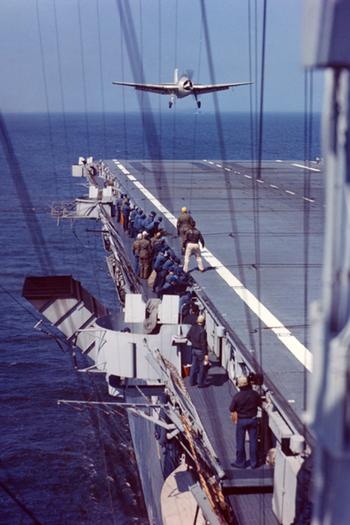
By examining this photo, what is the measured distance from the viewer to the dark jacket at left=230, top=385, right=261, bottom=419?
36.9ft

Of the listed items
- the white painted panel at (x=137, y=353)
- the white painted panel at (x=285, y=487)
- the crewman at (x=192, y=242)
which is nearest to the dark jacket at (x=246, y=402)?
the white painted panel at (x=285, y=487)

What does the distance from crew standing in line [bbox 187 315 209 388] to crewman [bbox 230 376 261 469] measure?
2978mm

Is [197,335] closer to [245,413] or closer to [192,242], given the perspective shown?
[245,413]

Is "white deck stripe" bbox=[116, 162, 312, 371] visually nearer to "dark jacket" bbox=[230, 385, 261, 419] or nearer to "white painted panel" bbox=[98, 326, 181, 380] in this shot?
"dark jacket" bbox=[230, 385, 261, 419]

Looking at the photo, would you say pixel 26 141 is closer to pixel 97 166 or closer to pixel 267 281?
pixel 97 166

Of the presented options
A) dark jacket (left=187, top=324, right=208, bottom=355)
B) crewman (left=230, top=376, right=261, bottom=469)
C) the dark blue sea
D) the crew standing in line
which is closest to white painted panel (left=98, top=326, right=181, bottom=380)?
the crew standing in line

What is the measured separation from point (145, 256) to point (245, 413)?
11.2 metres

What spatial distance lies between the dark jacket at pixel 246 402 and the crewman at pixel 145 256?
10.6 metres

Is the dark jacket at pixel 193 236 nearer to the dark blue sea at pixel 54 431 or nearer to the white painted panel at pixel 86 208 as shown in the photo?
the dark blue sea at pixel 54 431

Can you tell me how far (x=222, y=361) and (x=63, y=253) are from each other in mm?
32646

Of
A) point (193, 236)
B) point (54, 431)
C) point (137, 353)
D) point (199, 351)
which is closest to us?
point (199, 351)

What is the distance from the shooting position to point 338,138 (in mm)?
2990

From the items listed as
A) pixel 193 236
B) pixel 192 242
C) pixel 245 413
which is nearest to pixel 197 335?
pixel 245 413

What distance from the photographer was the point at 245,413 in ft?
37.3
